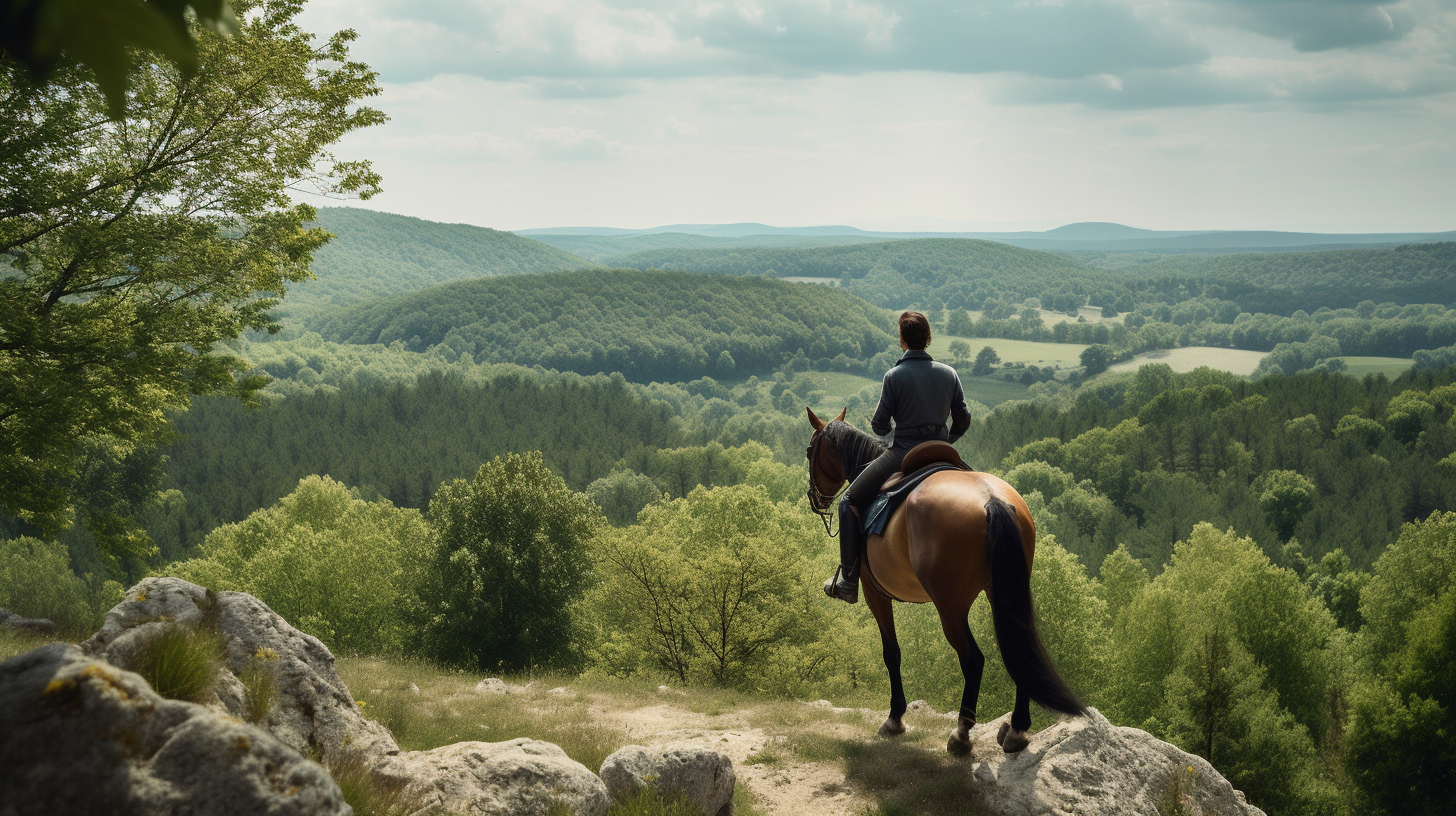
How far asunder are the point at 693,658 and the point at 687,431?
10402 centimetres

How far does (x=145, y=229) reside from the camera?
1440 cm

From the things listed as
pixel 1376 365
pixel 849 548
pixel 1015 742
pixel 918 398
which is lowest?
pixel 1376 365

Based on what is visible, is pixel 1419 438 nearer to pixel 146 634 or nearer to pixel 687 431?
pixel 687 431

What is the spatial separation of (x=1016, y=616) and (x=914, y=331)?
12.2 ft

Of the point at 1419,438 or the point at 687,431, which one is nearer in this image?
the point at 1419,438

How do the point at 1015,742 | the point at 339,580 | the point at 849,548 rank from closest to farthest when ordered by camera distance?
the point at 1015,742
the point at 849,548
the point at 339,580

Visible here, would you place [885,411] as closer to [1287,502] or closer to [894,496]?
[894,496]

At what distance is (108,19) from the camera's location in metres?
1.82

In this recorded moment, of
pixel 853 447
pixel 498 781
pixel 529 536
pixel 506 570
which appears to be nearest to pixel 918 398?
pixel 853 447

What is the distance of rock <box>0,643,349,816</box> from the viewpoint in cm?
373

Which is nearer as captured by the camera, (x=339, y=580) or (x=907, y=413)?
(x=907, y=413)

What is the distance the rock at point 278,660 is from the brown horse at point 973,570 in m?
5.99

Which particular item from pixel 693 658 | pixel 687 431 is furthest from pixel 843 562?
pixel 687 431

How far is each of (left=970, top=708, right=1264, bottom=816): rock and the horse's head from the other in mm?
4357
